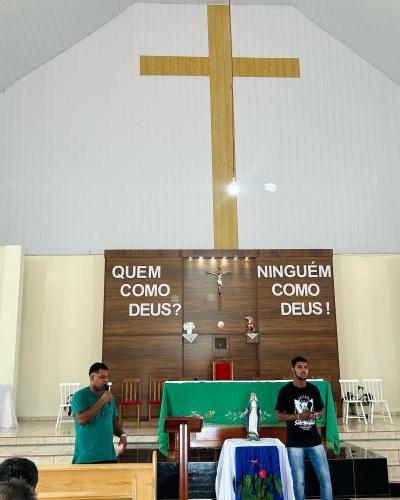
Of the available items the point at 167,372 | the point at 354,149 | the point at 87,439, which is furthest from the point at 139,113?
the point at 87,439

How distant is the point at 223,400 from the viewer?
5.62 metres

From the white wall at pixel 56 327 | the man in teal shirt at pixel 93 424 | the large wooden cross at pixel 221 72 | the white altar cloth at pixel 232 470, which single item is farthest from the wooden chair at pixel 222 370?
the man in teal shirt at pixel 93 424

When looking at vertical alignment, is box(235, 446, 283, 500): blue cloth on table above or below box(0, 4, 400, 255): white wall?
below

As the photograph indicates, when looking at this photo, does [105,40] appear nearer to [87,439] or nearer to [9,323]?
[9,323]

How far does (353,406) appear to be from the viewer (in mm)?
8625

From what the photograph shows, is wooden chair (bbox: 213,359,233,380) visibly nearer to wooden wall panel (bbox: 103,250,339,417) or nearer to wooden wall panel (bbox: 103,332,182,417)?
wooden wall panel (bbox: 103,250,339,417)

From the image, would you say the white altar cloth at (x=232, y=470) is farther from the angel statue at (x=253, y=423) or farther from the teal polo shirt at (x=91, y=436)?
the teal polo shirt at (x=91, y=436)

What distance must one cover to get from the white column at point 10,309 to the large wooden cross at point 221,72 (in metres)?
3.63

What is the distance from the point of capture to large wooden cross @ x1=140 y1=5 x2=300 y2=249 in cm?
981

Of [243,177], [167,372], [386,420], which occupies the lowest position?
[386,420]

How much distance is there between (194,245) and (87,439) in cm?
639

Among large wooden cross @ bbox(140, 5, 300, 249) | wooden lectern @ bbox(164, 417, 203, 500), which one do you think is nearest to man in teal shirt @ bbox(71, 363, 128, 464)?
wooden lectern @ bbox(164, 417, 203, 500)

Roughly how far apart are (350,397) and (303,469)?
459 centimetres

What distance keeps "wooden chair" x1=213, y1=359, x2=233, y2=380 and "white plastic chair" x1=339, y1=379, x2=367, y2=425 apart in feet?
6.11
